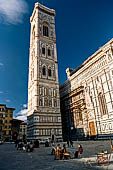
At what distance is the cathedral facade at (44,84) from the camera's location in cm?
2975

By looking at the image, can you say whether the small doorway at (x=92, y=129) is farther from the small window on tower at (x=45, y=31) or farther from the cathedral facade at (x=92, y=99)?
the small window on tower at (x=45, y=31)

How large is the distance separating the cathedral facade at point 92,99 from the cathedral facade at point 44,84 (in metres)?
4.03

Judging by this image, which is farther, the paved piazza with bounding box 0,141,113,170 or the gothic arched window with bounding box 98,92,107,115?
the gothic arched window with bounding box 98,92,107,115

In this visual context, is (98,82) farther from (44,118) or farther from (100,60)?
(44,118)

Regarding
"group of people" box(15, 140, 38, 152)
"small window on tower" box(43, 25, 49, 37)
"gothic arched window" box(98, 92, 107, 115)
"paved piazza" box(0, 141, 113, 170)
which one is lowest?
"group of people" box(15, 140, 38, 152)

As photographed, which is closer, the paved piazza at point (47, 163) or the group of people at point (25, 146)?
the paved piazza at point (47, 163)

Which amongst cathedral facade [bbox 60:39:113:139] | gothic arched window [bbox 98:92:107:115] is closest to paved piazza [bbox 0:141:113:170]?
cathedral facade [bbox 60:39:113:139]

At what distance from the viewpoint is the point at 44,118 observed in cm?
3019

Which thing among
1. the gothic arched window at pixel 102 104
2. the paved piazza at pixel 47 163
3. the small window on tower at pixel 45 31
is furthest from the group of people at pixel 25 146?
the small window on tower at pixel 45 31

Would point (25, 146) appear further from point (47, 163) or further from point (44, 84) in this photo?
point (44, 84)

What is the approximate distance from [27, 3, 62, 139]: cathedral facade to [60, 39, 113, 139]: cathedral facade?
4.03 meters

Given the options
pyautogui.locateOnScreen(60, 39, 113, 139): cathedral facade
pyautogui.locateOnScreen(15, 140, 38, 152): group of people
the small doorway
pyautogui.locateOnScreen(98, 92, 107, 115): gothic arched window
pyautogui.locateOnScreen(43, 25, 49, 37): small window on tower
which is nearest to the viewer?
pyautogui.locateOnScreen(15, 140, 38, 152): group of people

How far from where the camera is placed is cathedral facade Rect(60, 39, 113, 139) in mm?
24500

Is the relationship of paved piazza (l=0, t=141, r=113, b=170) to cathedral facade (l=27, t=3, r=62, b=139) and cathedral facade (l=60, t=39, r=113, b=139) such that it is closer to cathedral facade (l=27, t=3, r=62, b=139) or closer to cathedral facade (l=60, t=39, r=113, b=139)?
cathedral facade (l=60, t=39, r=113, b=139)
